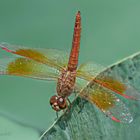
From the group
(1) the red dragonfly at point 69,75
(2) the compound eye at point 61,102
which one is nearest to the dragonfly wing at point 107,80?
(1) the red dragonfly at point 69,75

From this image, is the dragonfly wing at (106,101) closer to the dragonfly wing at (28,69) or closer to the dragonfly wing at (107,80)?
the dragonfly wing at (107,80)

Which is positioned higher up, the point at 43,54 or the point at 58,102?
the point at 43,54

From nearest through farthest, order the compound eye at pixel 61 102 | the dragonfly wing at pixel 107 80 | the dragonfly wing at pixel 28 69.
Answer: the dragonfly wing at pixel 107 80
the compound eye at pixel 61 102
the dragonfly wing at pixel 28 69

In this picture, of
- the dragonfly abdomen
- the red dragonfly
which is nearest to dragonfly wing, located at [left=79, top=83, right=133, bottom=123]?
the red dragonfly

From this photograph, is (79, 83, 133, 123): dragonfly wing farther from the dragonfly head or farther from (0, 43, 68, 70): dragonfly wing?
(0, 43, 68, 70): dragonfly wing

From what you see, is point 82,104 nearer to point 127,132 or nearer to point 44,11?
point 127,132

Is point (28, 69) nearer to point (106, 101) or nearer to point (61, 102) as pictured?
point (61, 102)

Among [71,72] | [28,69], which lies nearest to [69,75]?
[71,72]
